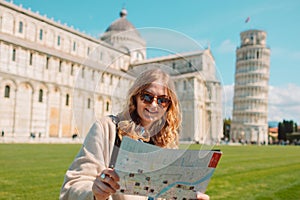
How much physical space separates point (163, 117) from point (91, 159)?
403 mm

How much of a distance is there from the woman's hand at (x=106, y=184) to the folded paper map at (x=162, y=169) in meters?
0.03

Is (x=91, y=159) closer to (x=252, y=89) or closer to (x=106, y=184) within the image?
(x=106, y=184)

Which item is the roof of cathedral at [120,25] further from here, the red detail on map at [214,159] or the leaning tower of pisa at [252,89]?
the red detail on map at [214,159]

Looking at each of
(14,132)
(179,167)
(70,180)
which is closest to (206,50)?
(179,167)

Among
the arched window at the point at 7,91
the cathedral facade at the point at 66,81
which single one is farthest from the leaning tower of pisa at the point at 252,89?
the arched window at the point at 7,91

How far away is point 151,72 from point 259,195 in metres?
4.67

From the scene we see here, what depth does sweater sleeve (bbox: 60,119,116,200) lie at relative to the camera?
1424mm

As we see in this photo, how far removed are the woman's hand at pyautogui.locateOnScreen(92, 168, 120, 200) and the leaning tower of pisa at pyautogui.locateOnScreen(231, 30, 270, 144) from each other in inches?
2756

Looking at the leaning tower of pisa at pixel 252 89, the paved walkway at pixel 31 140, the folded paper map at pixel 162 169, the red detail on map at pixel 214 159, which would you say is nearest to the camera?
the folded paper map at pixel 162 169

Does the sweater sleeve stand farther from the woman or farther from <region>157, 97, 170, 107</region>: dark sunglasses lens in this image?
<region>157, 97, 170, 107</region>: dark sunglasses lens

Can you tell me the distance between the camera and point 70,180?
1444 mm

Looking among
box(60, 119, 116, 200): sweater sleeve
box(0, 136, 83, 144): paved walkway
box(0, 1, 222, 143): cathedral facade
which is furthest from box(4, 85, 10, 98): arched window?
box(60, 119, 116, 200): sweater sleeve

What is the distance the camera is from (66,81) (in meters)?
36.9

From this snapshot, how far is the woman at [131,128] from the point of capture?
1.43 meters
